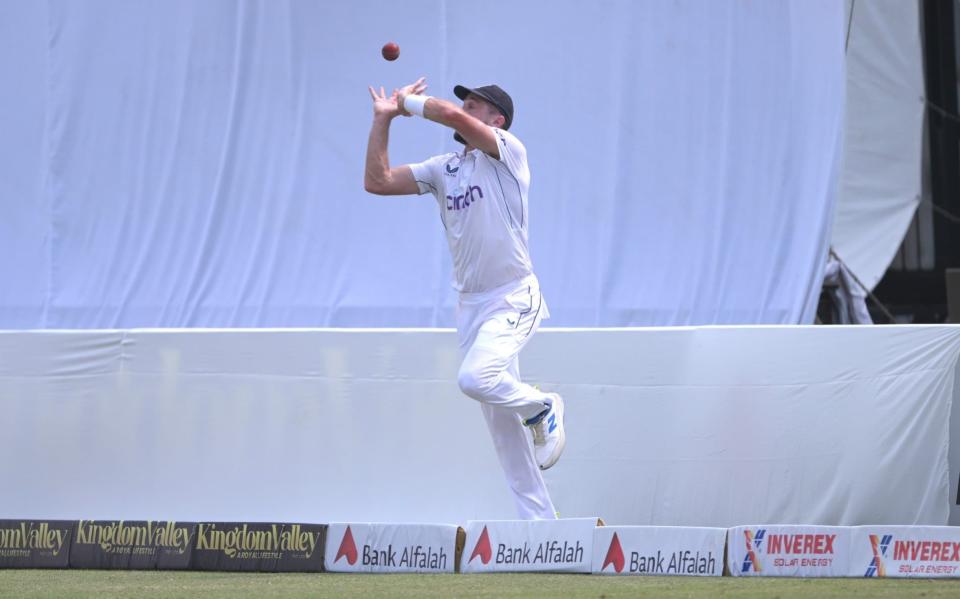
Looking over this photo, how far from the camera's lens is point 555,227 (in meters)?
6.77

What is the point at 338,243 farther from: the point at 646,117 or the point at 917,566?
the point at 917,566

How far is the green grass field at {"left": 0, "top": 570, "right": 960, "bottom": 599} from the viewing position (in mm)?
3820

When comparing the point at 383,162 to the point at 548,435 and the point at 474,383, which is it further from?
the point at 548,435

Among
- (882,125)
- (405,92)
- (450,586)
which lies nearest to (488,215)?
(405,92)

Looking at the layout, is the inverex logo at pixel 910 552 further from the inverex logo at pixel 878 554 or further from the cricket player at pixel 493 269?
the cricket player at pixel 493 269

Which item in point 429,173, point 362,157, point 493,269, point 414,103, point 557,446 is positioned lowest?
point 557,446

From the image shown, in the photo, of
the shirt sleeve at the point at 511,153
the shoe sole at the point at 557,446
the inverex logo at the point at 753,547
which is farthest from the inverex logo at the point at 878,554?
the shirt sleeve at the point at 511,153

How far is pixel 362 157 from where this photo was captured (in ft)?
21.7

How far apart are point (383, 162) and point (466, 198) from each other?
1.03ft

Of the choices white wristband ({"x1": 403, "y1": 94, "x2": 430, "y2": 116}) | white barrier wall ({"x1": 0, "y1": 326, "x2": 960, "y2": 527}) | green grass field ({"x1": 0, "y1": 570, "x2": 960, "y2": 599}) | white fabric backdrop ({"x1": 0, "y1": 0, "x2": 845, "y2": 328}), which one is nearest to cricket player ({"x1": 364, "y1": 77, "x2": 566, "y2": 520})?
white wristband ({"x1": 403, "y1": 94, "x2": 430, "y2": 116})

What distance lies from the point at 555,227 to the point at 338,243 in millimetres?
1048

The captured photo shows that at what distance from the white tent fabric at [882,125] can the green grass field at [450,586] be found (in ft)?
17.1

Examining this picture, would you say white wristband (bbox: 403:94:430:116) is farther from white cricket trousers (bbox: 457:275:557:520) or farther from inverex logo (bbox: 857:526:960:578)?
inverex logo (bbox: 857:526:960:578)

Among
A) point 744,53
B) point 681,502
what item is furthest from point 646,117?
point 681,502
